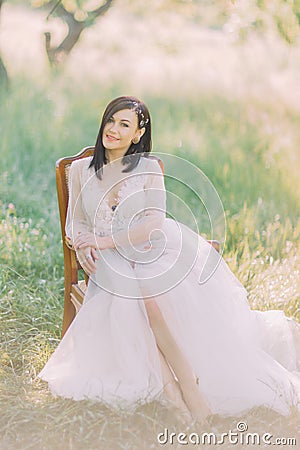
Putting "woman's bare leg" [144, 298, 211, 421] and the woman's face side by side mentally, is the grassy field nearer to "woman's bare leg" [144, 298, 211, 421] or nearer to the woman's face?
"woman's bare leg" [144, 298, 211, 421]

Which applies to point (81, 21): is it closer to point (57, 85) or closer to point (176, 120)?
point (57, 85)

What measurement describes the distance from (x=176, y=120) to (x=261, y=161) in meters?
0.65

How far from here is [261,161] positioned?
4.95m

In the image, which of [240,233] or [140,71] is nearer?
[240,233]

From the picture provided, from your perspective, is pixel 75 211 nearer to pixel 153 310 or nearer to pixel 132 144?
pixel 132 144

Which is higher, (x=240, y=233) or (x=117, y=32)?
(x=117, y=32)

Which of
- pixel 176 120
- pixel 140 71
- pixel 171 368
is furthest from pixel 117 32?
pixel 171 368

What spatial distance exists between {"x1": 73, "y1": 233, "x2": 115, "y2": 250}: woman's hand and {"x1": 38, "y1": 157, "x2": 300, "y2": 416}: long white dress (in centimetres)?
2

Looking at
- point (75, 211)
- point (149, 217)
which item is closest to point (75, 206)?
point (75, 211)

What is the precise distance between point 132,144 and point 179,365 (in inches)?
29.7

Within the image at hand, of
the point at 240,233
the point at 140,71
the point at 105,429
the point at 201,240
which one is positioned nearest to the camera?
the point at 105,429

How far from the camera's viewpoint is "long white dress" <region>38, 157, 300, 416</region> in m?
2.39

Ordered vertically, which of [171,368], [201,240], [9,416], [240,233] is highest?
[201,240]

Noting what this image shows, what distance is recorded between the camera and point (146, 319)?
241cm
